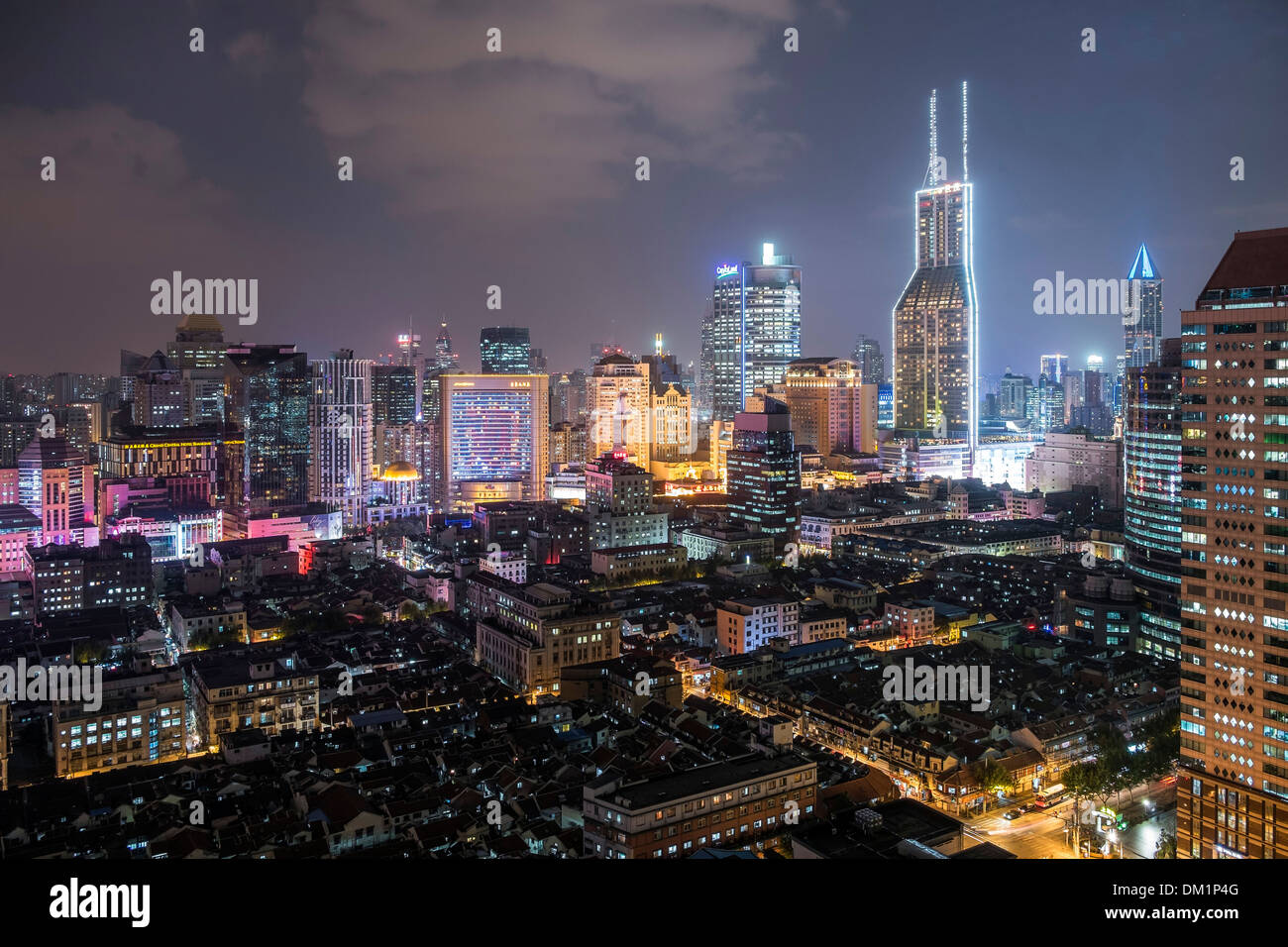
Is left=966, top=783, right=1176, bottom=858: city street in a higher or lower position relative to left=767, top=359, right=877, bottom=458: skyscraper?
lower

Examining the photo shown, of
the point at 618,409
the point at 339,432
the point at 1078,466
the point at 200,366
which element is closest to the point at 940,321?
the point at 1078,466

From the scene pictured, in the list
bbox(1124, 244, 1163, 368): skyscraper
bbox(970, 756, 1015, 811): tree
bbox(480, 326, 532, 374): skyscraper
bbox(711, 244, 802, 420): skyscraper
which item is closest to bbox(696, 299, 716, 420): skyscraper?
bbox(711, 244, 802, 420): skyscraper

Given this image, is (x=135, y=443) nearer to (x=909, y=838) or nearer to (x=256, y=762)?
(x=256, y=762)

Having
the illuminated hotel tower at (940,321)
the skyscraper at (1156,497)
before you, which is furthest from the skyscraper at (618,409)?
the skyscraper at (1156,497)

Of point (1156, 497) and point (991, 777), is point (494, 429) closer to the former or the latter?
point (1156, 497)

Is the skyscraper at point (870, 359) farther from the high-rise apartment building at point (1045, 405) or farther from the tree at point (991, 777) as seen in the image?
the tree at point (991, 777)

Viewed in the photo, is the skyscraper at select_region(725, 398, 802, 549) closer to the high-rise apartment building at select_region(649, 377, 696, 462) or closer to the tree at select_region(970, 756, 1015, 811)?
the high-rise apartment building at select_region(649, 377, 696, 462)
